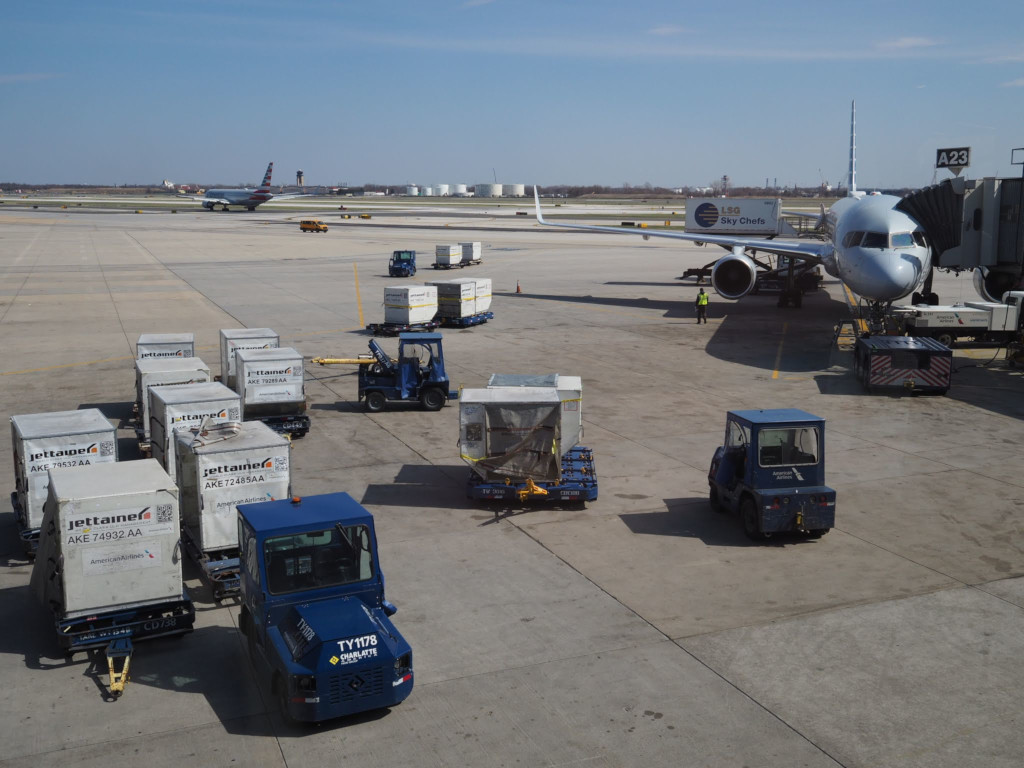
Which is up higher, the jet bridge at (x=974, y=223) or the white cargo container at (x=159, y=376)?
the jet bridge at (x=974, y=223)

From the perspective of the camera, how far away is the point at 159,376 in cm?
2270

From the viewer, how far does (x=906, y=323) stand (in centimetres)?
3622

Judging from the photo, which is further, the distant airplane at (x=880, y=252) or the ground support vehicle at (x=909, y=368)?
the distant airplane at (x=880, y=252)

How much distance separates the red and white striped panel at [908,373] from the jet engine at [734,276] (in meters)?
16.7

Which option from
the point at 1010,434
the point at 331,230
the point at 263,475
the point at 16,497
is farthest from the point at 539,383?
the point at 331,230

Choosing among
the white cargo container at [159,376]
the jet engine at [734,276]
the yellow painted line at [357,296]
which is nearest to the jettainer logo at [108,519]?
the white cargo container at [159,376]

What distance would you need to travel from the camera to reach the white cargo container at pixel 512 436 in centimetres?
1927

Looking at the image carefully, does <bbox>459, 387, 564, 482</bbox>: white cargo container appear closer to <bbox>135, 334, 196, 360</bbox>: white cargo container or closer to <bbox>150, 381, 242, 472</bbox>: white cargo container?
<bbox>150, 381, 242, 472</bbox>: white cargo container

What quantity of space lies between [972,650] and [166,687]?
10.9 metres

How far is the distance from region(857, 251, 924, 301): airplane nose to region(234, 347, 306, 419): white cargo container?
2057cm

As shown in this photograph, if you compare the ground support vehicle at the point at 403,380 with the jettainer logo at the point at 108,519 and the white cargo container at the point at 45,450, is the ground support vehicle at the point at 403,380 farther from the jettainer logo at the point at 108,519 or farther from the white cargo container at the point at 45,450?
the jettainer logo at the point at 108,519

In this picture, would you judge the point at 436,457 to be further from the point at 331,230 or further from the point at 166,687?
the point at 331,230

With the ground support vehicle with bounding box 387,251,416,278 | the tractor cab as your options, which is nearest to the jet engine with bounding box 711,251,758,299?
the tractor cab

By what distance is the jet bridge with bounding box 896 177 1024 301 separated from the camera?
36.8 meters
